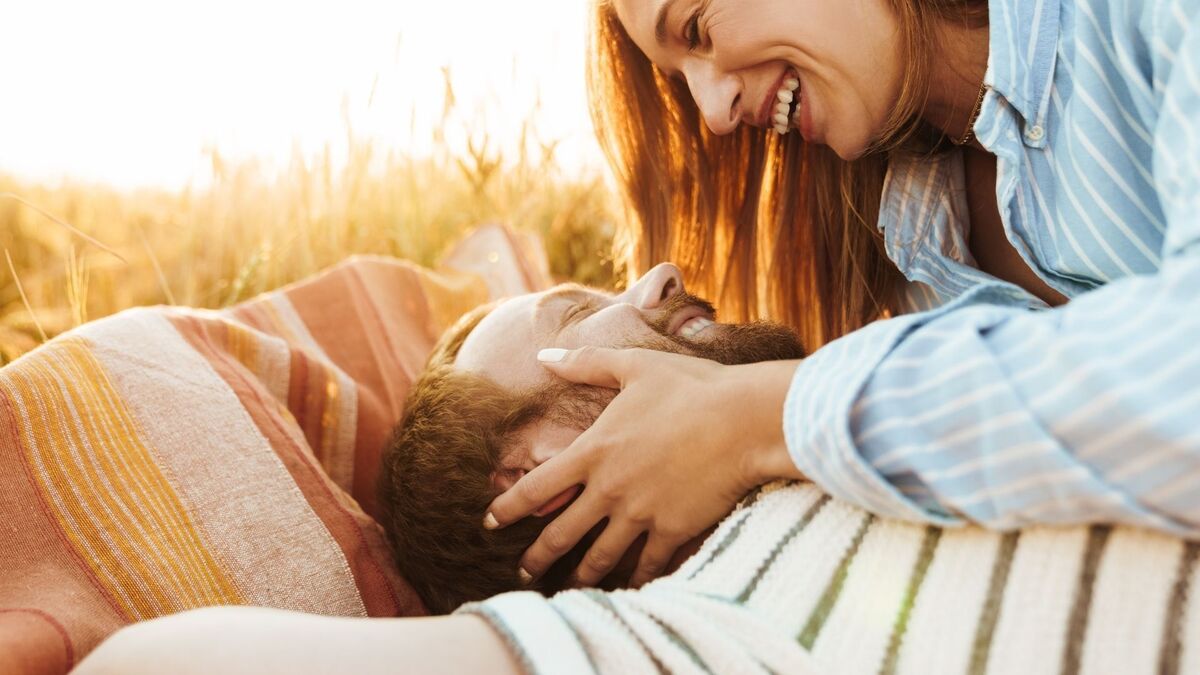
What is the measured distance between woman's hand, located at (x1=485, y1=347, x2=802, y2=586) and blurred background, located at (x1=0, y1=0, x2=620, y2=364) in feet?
5.05

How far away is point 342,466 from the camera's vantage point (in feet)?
7.89

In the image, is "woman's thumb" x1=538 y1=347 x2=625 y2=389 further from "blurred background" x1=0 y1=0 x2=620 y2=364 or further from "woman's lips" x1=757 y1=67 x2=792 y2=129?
"blurred background" x1=0 y1=0 x2=620 y2=364

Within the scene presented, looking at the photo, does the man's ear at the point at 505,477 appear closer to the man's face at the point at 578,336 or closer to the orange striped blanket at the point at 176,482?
the man's face at the point at 578,336

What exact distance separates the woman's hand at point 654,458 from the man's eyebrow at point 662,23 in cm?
84

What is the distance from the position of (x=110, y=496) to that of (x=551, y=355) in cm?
84

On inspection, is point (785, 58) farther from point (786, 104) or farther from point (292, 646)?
point (292, 646)

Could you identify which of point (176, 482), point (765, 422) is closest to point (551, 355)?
point (765, 422)

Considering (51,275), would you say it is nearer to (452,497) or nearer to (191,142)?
(191,142)

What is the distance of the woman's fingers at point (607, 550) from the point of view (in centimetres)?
176

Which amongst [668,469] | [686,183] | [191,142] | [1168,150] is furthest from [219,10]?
[1168,150]

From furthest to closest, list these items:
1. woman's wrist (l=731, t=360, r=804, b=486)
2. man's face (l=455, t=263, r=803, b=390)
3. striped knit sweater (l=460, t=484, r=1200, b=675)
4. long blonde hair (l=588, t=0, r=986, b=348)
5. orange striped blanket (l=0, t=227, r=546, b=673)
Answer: long blonde hair (l=588, t=0, r=986, b=348)
man's face (l=455, t=263, r=803, b=390)
orange striped blanket (l=0, t=227, r=546, b=673)
woman's wrist (l=731, t=360, r=804, b=486)
striped knit sweater (l=460, t=484, r=1200, b=675)

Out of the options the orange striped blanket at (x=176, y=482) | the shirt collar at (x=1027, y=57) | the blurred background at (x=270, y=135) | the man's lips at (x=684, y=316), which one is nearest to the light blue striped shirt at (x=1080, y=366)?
the shirt collar at (x=1027, y=57)

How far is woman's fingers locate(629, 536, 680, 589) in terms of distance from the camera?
174 centimetres

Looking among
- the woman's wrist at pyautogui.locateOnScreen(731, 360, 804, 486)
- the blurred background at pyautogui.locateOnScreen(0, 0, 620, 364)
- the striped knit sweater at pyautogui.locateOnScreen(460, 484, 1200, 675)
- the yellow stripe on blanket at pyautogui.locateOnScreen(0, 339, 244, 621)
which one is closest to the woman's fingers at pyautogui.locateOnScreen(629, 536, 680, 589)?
the woman's wrist at pyautogui.locateOnScreen(731, 360, 804, 486)
